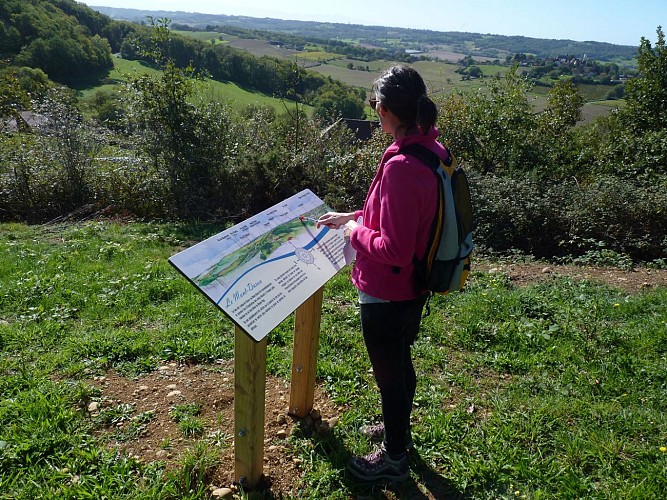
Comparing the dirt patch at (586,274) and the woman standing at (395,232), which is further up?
the woman standing at (395,232)

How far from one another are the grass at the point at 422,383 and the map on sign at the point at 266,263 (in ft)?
3.90

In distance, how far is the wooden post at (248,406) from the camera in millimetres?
2348

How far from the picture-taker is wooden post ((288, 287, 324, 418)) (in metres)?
3.03

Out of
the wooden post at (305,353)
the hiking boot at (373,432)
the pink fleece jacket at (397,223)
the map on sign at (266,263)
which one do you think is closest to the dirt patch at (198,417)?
the wooden post at (305,353)

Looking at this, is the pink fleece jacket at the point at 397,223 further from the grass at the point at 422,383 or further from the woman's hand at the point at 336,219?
the grass at the point at 422,383

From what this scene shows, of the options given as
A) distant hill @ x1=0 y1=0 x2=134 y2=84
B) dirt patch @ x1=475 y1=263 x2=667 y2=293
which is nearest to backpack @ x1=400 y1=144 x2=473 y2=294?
dirt patch @ x1=475 y1=263 x2=667 y2=293

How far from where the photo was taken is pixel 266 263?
2.46 m

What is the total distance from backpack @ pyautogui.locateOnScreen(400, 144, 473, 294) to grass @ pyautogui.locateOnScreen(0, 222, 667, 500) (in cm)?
136

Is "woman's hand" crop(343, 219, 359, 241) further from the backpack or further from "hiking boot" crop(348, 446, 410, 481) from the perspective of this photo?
"hiking boot" crop(348, 446, 410, 481)

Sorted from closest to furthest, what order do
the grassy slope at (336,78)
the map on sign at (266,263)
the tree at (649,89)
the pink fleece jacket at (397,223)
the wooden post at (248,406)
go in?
the pink fleece jacket at (397,223), the map on sign at (266,263), the wooden post at (248,406), the grassy slope at (336,78), the tree at (649,89)

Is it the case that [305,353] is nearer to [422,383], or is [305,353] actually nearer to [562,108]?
Answer: [422,383]

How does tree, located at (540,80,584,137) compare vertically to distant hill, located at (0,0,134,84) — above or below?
above

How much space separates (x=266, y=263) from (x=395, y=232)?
0.75 metres

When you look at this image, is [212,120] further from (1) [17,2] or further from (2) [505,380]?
(1) [17,2]
